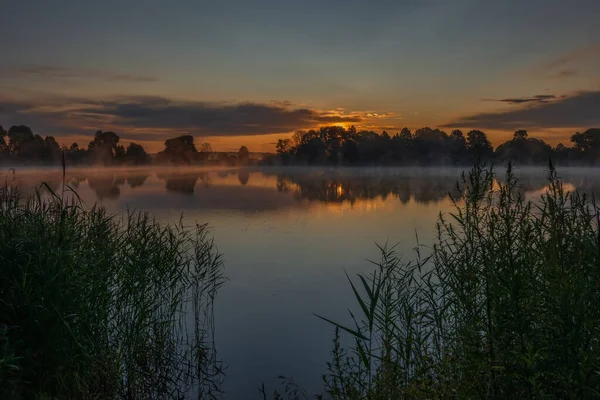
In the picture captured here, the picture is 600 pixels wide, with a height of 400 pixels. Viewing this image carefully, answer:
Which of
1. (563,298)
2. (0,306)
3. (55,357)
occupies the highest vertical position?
(563,298)

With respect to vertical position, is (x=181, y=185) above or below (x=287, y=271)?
above

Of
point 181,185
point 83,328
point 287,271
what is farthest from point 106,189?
point 83,328

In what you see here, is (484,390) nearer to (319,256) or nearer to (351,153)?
(319,256)

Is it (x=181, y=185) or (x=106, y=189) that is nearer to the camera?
(x=106, y=189)

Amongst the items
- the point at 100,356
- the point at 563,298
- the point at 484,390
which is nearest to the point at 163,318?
the point at 100,356

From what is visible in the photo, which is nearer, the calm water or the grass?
the grass

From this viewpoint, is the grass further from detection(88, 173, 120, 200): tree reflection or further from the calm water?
detection(88, 173, 120, 200): tree reflection

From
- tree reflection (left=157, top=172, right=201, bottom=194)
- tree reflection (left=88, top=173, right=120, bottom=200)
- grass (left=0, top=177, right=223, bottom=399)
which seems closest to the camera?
grass (left=0, top=177, right=223, bottom=399)

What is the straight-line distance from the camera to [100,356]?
27.7 ft

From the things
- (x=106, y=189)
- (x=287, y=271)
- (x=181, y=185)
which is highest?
(x=181, y=185)

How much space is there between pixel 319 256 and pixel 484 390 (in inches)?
743

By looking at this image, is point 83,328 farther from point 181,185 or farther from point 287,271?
point 181,185

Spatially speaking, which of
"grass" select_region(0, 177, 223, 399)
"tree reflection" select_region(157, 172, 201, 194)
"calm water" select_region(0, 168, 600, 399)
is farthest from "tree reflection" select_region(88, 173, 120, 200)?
"grass" select_region(0, 177, 223, 399)

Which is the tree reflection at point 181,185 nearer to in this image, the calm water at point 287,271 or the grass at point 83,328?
the calm water at point 287,271
